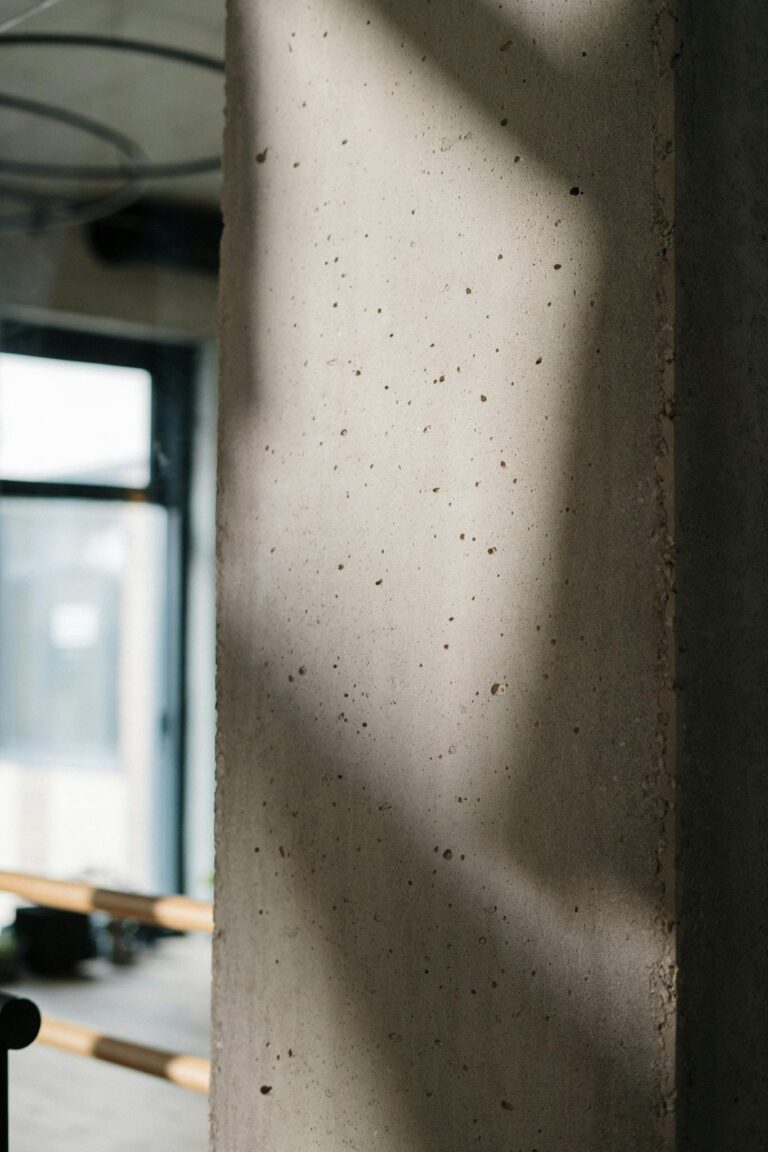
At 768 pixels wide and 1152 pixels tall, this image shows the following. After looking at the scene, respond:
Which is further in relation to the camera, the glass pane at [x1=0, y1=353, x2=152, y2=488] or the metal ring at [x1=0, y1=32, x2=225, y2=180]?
the glass pane at [x1=0, y1=353, x2=152, y2=488]

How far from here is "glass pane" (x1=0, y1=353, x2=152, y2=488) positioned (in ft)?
20.4

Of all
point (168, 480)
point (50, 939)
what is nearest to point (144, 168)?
point (168, 480)

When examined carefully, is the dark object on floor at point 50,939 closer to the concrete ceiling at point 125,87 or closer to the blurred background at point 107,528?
the blurred background at point 107,528

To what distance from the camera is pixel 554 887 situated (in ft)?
3.16

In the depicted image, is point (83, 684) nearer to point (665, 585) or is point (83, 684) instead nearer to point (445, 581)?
point (445, 581)

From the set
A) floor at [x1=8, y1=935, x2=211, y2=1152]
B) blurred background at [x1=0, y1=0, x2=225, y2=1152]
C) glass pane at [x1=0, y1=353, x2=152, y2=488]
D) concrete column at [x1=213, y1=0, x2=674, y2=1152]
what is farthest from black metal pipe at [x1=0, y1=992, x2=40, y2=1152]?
glass pane at [x1=0, y1=353, x2=152, y2=488]

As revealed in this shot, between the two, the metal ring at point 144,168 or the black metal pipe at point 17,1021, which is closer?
the black metal pipe at point 17,1021

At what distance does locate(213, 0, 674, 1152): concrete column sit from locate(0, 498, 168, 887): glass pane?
5.46 m

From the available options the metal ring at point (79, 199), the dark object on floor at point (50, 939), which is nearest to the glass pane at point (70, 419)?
the metal ring at point (79, 199)

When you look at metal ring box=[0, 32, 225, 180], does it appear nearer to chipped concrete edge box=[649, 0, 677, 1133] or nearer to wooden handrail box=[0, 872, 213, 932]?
wooden handrail box=[0, 872, 213, 932]

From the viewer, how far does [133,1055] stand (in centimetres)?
155

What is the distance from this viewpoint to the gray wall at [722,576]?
0.91 m

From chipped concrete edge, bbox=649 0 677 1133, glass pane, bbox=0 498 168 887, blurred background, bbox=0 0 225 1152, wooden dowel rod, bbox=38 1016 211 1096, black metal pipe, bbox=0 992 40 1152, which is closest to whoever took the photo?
chipped concrete edge, bbox=649 0 677 1133

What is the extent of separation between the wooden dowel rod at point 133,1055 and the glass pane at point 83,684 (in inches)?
190
